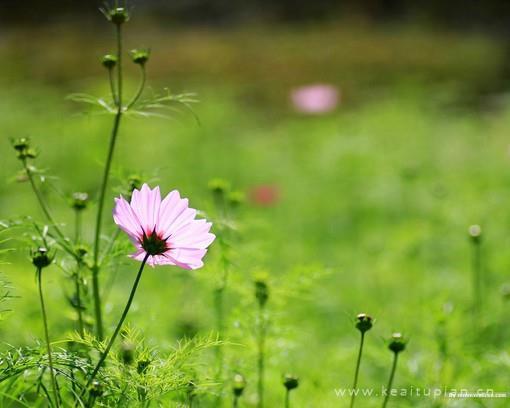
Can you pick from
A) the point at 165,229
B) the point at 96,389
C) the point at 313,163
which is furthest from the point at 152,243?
the point at 313,163

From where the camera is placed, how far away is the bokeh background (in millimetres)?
1285

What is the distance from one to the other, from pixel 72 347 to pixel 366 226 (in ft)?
5.25

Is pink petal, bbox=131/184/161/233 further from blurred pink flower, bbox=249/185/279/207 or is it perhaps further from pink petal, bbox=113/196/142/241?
blurred pink flower, bbox=249/185/279/207

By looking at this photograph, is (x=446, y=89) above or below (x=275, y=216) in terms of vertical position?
above

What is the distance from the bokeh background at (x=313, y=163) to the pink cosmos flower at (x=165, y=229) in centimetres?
21

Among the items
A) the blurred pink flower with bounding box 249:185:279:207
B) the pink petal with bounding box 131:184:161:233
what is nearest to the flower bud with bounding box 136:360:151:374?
the pink petal with bounding box 131:184:161:233

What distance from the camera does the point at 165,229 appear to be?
0.73 meters

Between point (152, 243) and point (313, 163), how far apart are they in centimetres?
229

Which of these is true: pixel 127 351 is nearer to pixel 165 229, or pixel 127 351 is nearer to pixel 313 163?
pixel 165 229

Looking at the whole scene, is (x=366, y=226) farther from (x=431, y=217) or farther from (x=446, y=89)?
(x=446, y=89)

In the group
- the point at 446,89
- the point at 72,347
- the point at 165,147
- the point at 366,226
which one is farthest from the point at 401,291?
the point at 446,89

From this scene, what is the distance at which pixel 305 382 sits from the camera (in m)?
1.32

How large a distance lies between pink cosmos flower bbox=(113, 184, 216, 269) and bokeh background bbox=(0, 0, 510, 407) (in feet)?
0.68

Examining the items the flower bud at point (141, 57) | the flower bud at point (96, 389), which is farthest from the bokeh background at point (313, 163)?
the flower bud at point (96, 389)
